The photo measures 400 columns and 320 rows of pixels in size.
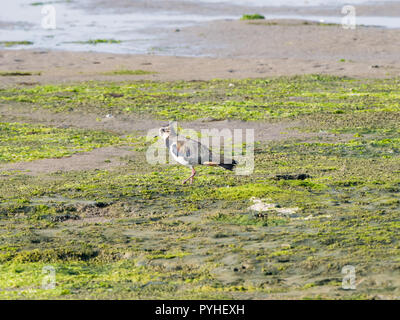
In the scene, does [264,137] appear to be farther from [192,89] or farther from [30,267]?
[30,267]

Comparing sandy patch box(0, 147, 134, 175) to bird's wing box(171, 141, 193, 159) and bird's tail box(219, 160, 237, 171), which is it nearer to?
bird's wing box(171, 141, 193, 159)

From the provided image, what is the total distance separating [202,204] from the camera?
341 inches

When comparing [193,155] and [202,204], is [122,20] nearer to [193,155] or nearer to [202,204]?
[193,155]

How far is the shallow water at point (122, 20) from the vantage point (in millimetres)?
26062

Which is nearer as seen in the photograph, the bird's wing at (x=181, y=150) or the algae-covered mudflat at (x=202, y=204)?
the algae-covered mudflat at (x=202, y=204)

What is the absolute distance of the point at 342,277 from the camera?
6.18 meters

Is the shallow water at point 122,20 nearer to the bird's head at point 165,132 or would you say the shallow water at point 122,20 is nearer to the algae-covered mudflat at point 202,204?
the algae-covered mudflat at point 202,204

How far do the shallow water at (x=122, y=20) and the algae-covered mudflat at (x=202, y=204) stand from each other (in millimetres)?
10299

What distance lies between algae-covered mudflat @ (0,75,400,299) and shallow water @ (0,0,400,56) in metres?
10.3

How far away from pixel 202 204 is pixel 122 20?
25.8 meters

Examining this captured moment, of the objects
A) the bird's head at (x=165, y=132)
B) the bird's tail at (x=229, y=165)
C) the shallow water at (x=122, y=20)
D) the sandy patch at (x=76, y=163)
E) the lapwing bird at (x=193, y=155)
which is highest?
the shallow water at (x=122, y=20)

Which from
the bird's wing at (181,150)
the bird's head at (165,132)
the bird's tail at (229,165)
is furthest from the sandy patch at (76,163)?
the bird's tail at (229,165)

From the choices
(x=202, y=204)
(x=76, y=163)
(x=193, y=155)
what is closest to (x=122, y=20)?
(x=76, y=163)
